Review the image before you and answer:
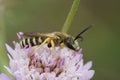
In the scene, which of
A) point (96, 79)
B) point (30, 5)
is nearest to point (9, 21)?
A: point (30, 5)

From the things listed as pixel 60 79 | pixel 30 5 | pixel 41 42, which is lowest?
pixel 60 79

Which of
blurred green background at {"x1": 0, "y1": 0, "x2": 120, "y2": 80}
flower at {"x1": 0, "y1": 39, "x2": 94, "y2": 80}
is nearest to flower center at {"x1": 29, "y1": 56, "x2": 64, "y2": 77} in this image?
flower at {"x1": 0, "y1": 39, "x2": 94, "y2": 80}

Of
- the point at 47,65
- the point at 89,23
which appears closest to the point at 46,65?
the point at 47,65

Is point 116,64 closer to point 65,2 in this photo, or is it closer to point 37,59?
point 65,2

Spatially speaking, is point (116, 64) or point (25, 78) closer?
point (25, 78)

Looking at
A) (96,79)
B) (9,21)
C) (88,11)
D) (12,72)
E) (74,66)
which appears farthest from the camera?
(88,11)

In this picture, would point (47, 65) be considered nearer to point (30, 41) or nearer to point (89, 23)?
point (30, 41)

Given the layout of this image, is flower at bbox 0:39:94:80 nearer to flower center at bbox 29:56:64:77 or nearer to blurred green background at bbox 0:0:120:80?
flower center at bbox 29:56:64:77
